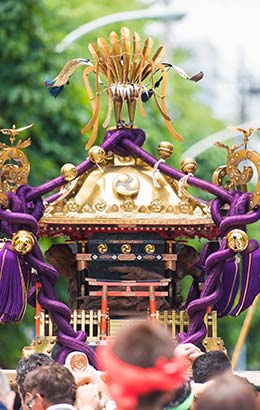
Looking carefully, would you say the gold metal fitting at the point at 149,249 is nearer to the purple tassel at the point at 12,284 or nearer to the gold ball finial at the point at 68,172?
the gold ball finial at the point at 68,172

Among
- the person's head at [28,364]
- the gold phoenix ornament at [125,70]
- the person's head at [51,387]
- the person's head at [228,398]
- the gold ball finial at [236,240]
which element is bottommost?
the person's head at [28,364]

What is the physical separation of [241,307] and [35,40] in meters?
16.2

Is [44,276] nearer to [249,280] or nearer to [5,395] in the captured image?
[249,280]

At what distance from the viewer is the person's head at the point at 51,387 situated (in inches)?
496

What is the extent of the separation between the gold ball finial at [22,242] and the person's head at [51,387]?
168 inches

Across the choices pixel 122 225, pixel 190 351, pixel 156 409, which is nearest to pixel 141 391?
pixel 156 409

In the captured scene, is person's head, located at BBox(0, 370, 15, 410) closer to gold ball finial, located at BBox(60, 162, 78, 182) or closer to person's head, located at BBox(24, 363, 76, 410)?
person's head, located at BBox(24, 363, 76, 410)

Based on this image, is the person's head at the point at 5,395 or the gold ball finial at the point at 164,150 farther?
the gold ball finial at the point at 164,150

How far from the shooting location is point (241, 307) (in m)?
18.0

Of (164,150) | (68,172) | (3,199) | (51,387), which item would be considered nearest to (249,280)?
(164,150)

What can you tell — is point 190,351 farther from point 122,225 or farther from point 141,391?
point 141,391

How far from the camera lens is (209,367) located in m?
14.5

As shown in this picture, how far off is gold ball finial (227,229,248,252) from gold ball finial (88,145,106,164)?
59.7 inches

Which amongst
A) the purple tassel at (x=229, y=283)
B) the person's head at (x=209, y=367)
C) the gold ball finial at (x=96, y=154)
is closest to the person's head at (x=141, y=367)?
the person's head at (x=209, y=367)
